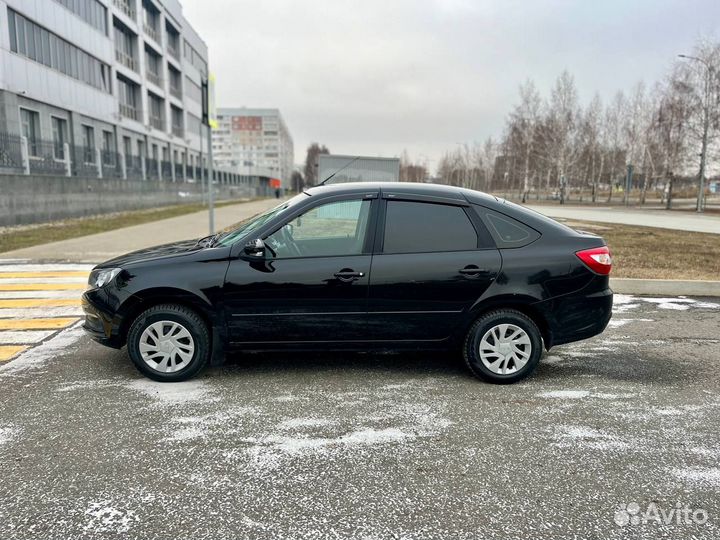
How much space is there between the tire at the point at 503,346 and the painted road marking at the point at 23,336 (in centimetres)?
460

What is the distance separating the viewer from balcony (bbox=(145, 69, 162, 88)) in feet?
147

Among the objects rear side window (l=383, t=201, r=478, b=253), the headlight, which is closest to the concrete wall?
the headlight

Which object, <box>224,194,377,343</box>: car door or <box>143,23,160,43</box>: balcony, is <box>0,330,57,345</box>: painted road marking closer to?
<box>224,194,377,343</box>: car door

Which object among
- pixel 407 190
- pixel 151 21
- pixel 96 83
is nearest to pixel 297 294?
pixel 407 190

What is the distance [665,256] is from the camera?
11.4 meters

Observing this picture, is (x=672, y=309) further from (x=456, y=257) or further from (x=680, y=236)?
(x=680, y=236)

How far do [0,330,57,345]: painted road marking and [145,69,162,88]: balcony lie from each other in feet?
144

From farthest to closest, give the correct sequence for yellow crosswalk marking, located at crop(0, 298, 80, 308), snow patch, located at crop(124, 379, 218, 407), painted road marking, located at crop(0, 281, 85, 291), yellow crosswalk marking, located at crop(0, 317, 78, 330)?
painted road marking, located at crop(0, 281, 85, 291) → yellow crosswalk marking, located at crop(0, 298, 80, 308) → yellow crosswalk marking, located at crop(0, 317, 78, 330) → snow patch, located at crop(124, 379, 218, 407)

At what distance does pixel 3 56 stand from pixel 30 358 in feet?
78.8

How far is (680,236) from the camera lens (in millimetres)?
16266

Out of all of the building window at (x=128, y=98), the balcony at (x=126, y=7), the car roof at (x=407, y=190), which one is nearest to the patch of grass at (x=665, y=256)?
the car roof at (x=407, y=190)

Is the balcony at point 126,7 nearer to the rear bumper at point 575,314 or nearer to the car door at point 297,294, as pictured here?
the car door at point 297,294

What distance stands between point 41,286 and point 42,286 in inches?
0.5

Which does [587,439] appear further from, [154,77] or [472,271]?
[154,77]
